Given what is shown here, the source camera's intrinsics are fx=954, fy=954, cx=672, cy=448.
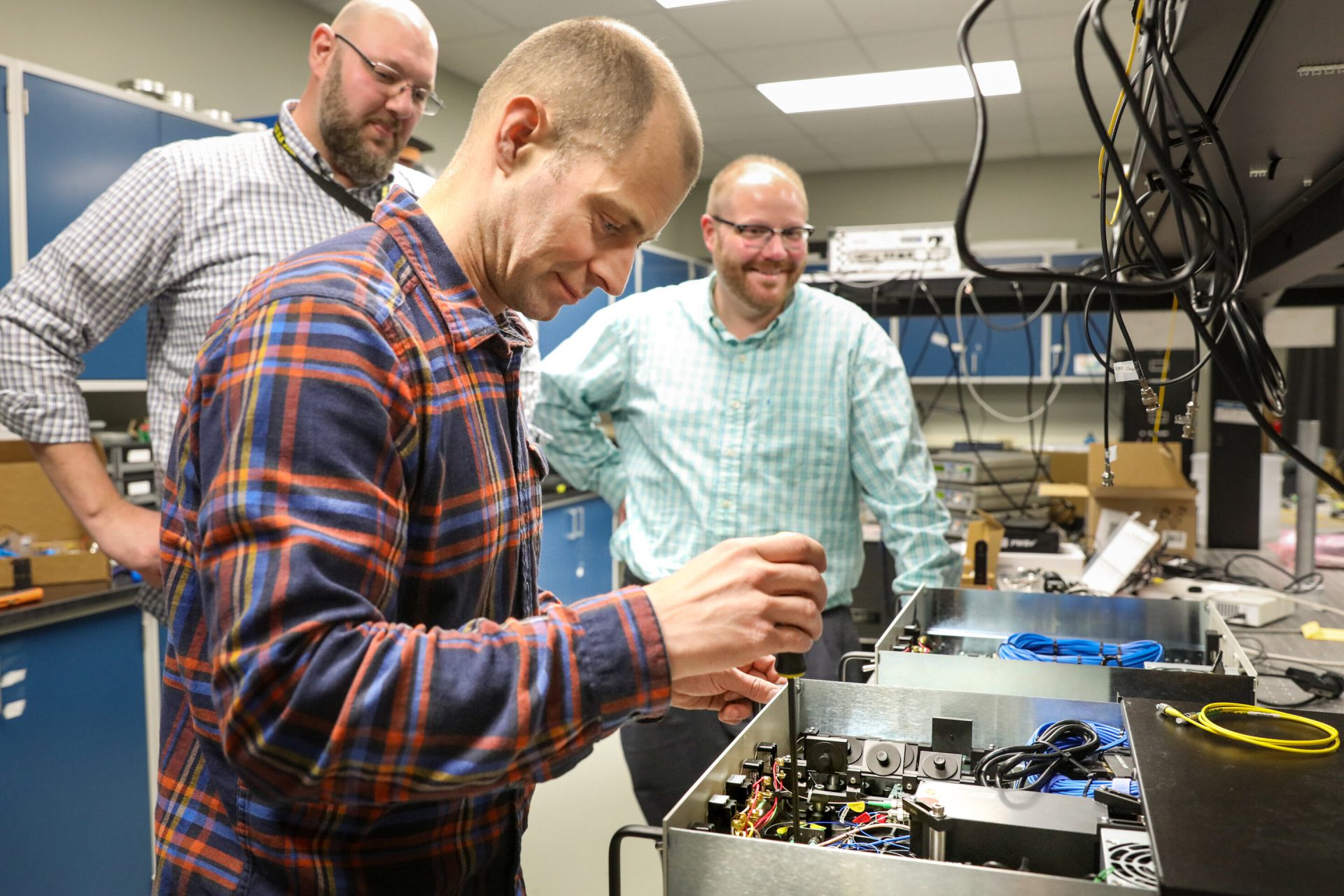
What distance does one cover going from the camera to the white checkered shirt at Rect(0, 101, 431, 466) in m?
1.51

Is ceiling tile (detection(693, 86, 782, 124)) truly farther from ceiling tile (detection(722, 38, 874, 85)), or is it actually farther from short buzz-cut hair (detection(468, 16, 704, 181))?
short buzz-cut hair (detection(468, 16, 704, 181))

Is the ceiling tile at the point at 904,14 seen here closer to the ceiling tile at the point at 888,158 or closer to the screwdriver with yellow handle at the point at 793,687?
the ceiling tile at the point at 888,158

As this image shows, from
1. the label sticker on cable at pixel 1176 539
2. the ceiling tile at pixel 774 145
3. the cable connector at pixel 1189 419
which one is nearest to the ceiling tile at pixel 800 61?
the ceiling tile at pixel 774 145

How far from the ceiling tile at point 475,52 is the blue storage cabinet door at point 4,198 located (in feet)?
7.39

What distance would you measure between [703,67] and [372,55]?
3386mm

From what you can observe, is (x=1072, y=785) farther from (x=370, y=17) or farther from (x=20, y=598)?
(x=20, y=598)

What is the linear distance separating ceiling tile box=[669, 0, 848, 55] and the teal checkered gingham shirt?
239 cm

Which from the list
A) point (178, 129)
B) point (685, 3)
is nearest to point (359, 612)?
point (178, 129)

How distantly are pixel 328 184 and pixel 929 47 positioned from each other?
11.5 ft

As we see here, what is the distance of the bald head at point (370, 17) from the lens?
1615 millimetres

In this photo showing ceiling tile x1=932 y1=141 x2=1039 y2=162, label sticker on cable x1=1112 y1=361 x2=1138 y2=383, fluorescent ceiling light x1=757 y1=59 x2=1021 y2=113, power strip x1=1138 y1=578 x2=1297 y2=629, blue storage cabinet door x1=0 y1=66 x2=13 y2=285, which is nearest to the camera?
label sticker on cable x1=1112 y1=361 x2=1138 y2=383

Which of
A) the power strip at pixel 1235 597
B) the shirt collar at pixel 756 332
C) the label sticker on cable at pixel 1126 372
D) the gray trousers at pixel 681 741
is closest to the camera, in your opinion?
the label sticker on cable at pixel 1126 372

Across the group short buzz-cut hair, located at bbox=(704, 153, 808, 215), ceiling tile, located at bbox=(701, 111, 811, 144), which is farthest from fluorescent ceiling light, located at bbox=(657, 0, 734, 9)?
short buzz-cut hair, located at bbox=(704, 153, 808, 215)

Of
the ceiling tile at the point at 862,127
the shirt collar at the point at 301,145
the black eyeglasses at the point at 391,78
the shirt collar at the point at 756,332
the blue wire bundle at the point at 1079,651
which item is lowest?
the blue wire bundle at the point at 1079,651
